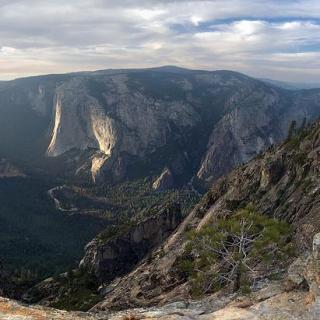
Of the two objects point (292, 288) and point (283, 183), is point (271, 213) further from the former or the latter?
point (292, 288)

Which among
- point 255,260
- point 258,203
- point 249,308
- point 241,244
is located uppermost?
point 241,244

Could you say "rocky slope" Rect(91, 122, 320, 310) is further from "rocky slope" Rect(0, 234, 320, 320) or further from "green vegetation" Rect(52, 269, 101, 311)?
"rocky slope" Rect(0, 234, 320, 320)

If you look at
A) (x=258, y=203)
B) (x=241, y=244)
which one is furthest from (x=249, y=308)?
(x=258, y=203)

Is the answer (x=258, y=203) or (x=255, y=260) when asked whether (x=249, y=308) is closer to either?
(x=255, y=260)

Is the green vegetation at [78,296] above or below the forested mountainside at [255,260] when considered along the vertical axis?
below

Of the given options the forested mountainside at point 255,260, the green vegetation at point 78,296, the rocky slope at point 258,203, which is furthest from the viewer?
the green vegetation at point 78,296

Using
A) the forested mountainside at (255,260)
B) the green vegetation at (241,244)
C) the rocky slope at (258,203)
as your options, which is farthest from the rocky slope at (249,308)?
the rocky slope at (258,203)

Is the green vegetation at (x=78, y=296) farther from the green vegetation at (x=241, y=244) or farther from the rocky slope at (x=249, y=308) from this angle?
the rocky slope at (x=249, y=308)

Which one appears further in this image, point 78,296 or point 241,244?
point 78,296

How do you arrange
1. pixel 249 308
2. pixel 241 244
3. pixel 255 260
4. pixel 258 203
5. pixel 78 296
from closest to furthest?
1. pixel 249 308
2. pixel 241 244
3. pixel 255 260
4. pixel 258 203
5. pixel 78 296
